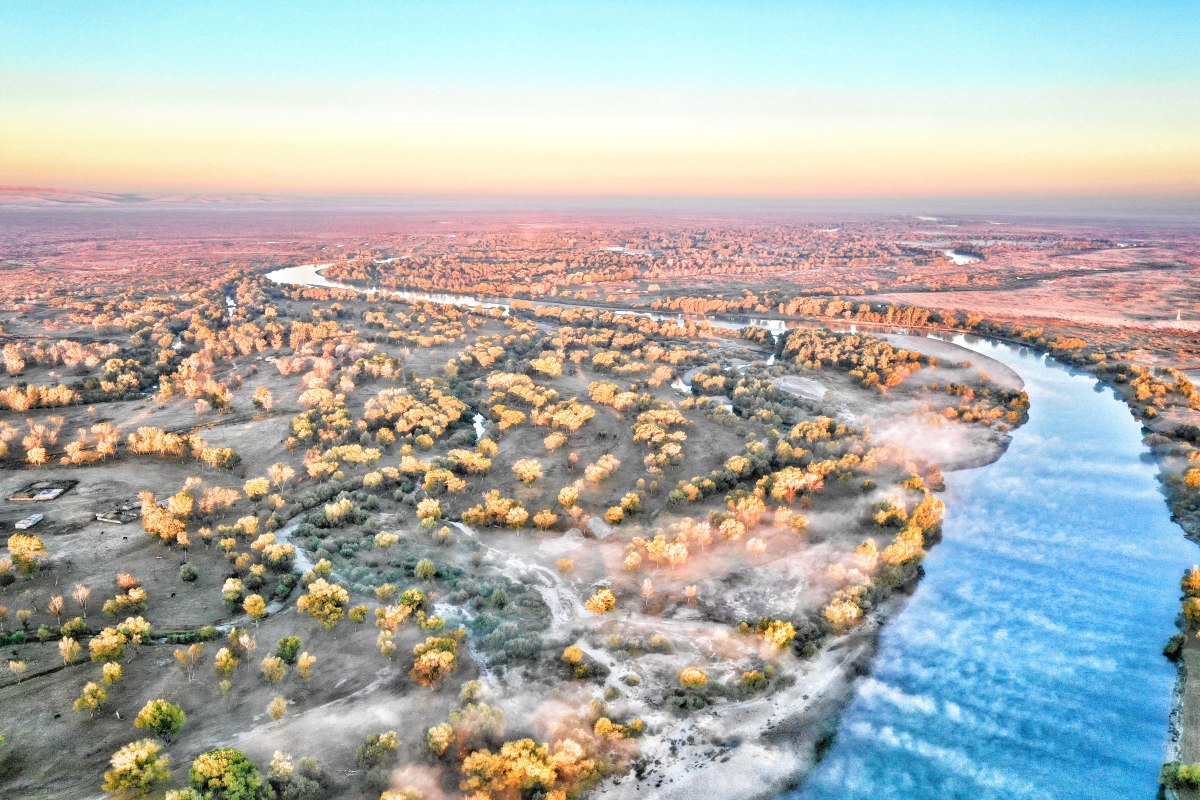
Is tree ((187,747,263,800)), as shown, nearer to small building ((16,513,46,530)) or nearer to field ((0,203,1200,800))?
field ((0,203,1200,800))

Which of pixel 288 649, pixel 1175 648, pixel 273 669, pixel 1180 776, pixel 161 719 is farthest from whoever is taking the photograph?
pixel 1175 648

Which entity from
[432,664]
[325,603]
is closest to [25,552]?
[325,603]

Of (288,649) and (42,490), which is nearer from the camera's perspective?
(288,649)

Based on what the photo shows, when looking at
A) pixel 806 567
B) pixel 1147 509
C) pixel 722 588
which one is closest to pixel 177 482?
pixel 722 588

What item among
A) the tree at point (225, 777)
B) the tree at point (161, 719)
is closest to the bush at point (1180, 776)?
the tree at point (225, 777)

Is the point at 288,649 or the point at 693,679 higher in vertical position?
the point at 288,649

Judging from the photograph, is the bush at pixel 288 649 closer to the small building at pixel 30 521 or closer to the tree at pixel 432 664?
the tree at pixel 432 664

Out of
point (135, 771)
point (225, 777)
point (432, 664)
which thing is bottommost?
point (225, 777)

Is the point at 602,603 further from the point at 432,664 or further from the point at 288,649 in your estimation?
the point at 288,649
